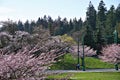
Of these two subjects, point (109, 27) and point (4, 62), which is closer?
point (4, 62)

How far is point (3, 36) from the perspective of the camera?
29469mm

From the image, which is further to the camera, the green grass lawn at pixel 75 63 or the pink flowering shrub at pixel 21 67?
the green grass lawn at pixel 75 63

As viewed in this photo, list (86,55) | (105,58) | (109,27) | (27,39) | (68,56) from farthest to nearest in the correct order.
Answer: (109,27)
(68,56)
(86,55)
(105,58)
(27,39)

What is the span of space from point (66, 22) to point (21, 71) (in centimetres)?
14223

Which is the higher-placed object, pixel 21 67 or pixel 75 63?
pixel 21 67

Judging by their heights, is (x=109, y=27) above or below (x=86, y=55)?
above

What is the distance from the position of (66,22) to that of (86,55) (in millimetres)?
74557

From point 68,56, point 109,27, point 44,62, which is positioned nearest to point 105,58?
point 68,56

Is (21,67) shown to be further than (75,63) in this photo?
No

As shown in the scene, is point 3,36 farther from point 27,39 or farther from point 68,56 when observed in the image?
point 68,56

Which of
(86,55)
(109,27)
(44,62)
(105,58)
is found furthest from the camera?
(109,27)

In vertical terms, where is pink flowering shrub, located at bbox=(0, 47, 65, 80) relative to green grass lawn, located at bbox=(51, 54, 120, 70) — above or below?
above

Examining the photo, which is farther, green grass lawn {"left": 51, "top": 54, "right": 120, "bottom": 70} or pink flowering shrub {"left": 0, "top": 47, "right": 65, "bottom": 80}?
green grass lawn {"left": 51, "top": 54, "right": 120, "bottom": 70}

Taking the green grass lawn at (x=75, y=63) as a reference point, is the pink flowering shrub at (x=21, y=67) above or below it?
above
